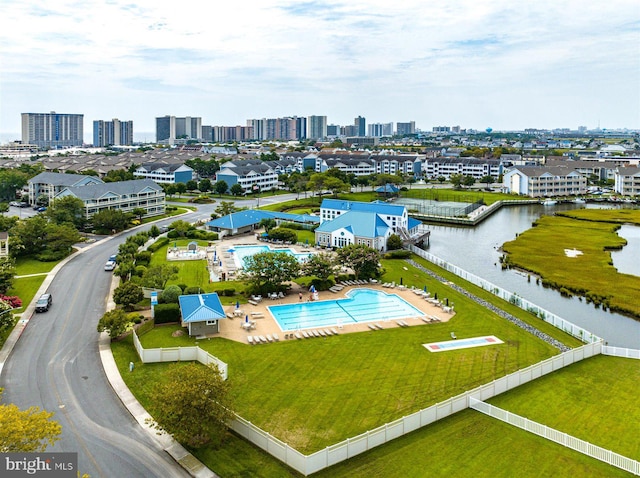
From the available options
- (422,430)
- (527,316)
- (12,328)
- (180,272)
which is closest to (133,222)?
(180,272)

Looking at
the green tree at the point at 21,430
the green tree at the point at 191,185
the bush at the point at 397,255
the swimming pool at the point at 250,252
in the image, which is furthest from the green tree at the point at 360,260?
the green tree at the point at 191,185

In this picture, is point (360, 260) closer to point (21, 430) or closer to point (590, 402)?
point (590, 402)

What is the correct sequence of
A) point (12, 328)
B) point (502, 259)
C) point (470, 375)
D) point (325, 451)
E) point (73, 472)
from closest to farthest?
point (73, 472), point (325, 451), point (470, 375), point (12, 328), point (502, 259)

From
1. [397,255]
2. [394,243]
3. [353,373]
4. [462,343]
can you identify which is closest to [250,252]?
[394,243]

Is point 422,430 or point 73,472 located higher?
point 73,472

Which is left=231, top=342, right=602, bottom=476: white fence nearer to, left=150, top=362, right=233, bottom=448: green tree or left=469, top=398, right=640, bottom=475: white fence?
left=469, top=398, right=640, bottom=475: white fence

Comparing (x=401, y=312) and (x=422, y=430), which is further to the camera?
(x=401, y=312)

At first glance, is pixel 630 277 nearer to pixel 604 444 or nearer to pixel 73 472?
pixel 604 444
